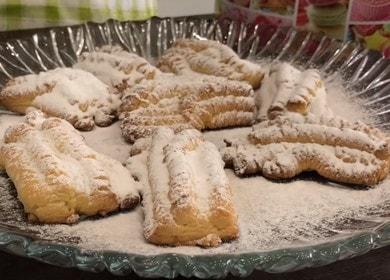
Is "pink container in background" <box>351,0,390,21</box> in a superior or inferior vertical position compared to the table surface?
superior

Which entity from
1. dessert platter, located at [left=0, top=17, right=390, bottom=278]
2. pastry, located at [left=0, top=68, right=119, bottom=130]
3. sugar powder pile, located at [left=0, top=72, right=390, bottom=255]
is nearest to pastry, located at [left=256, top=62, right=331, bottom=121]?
dessert platter, located at [left=0, top=17, right=390, bottom=278]

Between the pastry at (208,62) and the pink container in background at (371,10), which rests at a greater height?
the pink container in background at (371,10)

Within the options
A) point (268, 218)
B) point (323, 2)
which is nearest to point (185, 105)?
point (268, 218)

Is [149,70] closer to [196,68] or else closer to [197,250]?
[196,68]

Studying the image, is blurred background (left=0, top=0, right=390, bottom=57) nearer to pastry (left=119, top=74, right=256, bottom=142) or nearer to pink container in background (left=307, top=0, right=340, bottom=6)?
pink container in background (left=307, top=0, right=340, bottom=6)

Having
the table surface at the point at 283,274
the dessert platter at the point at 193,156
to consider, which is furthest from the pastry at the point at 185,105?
the table surface at the point at 283,274

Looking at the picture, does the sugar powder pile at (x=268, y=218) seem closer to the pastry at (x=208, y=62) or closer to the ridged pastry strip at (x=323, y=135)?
the ridged pastry strip at (x=323, y=135)
